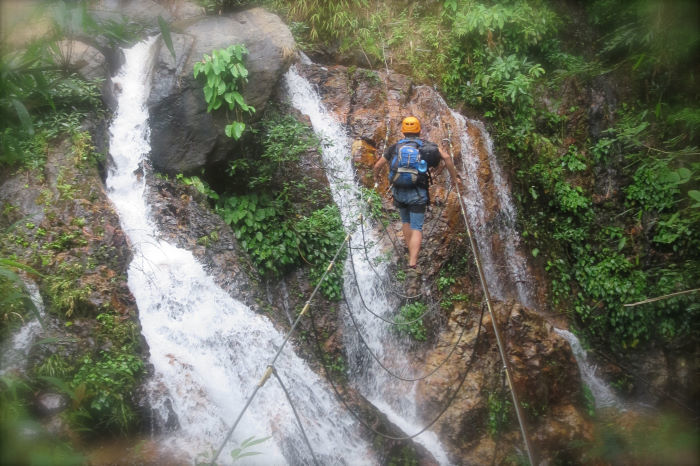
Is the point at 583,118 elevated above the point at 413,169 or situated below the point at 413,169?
above

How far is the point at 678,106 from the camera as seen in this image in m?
7.43

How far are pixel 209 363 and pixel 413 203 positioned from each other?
2.90 metres

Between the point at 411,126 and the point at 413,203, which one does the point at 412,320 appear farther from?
the point at 411,126

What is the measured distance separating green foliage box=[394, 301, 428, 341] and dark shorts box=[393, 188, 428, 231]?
155cm

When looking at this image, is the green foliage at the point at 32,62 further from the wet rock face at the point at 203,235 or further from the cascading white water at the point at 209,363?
the wet rock face at the point at 203,235

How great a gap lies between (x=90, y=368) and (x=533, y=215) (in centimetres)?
696

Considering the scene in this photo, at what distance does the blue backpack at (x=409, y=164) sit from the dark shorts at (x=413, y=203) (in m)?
0.13

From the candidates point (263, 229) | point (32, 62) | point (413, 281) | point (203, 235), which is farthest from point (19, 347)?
point (413, 281)

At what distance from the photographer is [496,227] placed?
7.35 meters

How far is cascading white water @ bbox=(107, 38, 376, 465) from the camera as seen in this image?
4219 mm

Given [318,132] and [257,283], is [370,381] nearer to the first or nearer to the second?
[257,283]

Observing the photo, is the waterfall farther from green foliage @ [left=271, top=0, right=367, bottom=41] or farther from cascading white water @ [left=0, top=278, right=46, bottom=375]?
cascading white water @ [left=0, top=278, right=46, bottom=375]

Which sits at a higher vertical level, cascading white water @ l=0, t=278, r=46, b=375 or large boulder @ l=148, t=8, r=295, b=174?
large boulder @ l=148, t=8, r=295, b=174

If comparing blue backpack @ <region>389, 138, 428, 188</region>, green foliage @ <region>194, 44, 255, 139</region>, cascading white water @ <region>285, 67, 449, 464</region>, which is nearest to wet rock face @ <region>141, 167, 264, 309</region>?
green foliage @ <region>194, 44, 255, 139</region>
